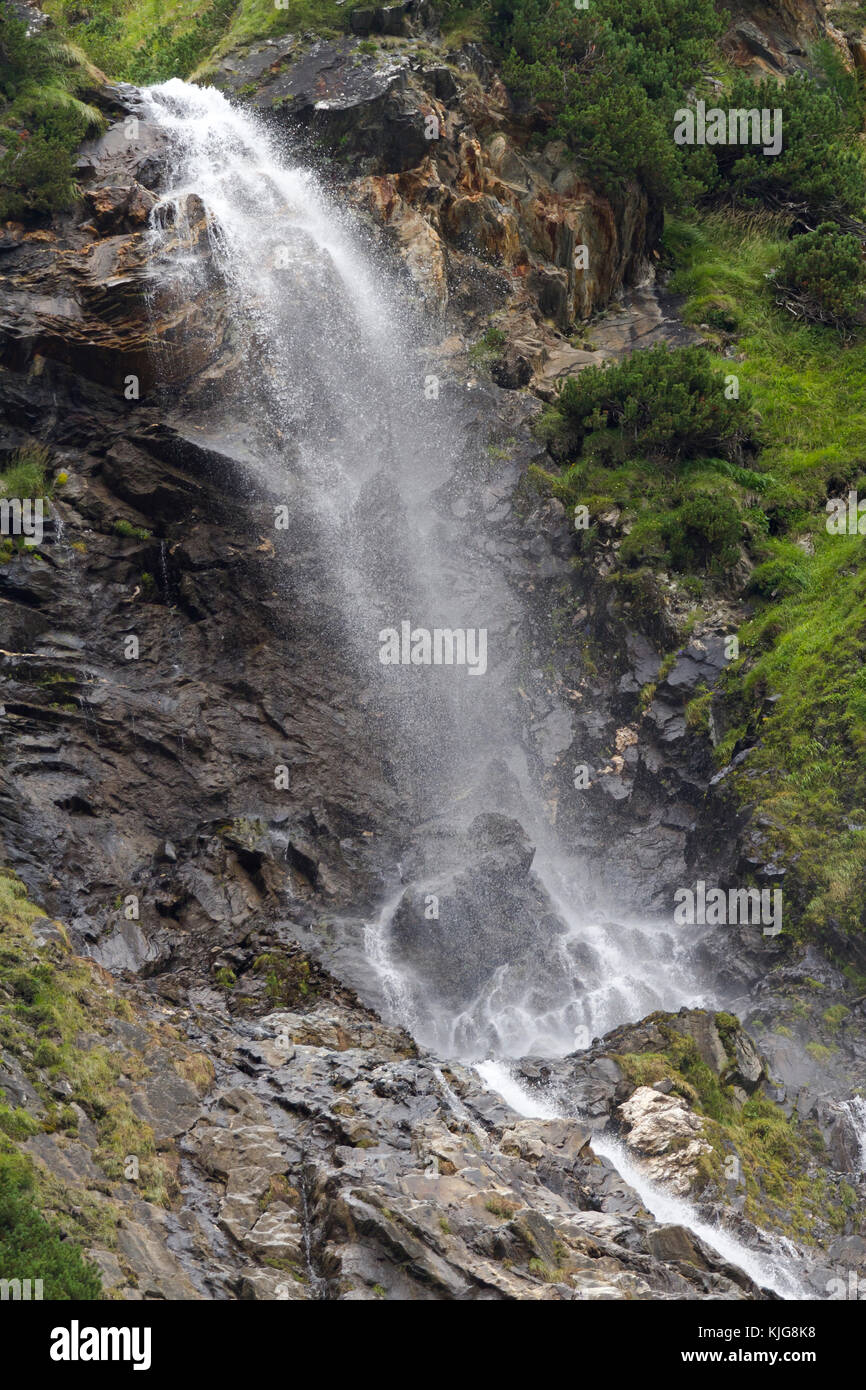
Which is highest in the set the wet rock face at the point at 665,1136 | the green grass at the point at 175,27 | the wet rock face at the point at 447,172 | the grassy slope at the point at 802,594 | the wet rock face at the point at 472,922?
the green grass at the point at 175,27

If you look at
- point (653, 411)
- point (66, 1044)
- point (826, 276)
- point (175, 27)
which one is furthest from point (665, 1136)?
point (175, 27)

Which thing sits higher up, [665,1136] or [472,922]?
[472,922]

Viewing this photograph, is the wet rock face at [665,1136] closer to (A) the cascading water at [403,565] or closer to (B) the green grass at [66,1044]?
(A) the cascading water at [403,565]

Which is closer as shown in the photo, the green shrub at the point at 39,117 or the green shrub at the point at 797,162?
the green shrub at the point at 39,117

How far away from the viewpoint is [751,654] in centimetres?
2145

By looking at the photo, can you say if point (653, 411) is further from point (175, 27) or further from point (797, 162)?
point (175, 27)

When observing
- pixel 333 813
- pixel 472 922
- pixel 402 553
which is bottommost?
pixel 472 922

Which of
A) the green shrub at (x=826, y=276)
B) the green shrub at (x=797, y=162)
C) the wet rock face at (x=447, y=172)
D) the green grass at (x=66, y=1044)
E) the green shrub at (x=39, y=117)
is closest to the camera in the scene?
the green grass at (x=66, y=1044)

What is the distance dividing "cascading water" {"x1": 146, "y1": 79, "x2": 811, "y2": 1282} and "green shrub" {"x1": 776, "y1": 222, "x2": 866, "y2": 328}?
31.7 ft

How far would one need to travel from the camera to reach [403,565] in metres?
23.7

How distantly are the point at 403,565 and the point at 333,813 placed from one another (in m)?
6.23

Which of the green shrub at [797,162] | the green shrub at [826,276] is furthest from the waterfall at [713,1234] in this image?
the green shrub at [797,162]

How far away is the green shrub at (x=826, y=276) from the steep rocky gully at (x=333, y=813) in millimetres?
3513

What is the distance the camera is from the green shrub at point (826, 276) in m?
27.5
